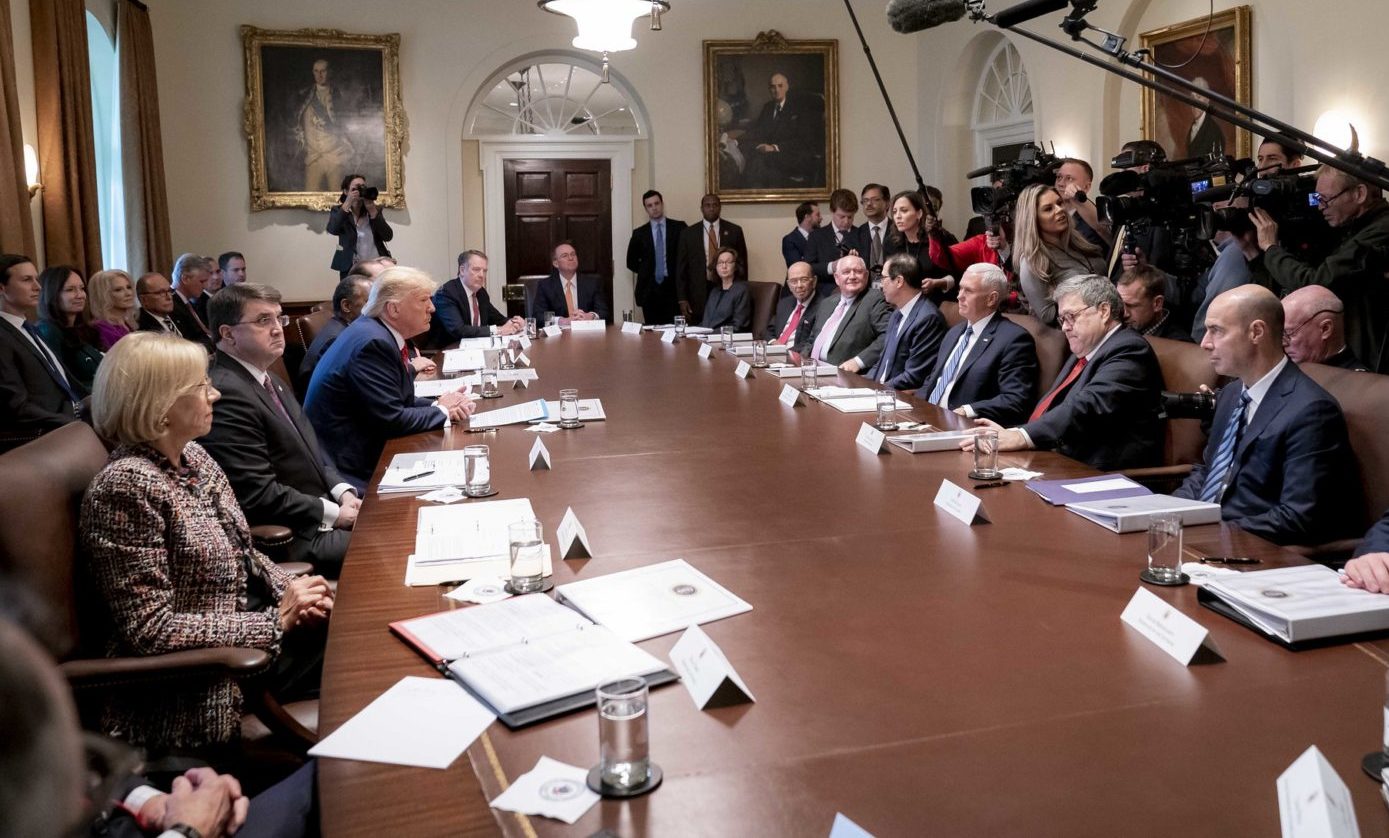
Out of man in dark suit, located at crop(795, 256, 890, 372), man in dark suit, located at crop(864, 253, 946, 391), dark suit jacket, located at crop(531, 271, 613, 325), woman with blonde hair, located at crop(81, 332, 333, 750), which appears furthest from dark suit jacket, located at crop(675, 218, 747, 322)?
woman with blonde hair, located at crop(81, 332, 333, 750)

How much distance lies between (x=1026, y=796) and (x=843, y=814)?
0.69 ft

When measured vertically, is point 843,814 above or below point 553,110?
below

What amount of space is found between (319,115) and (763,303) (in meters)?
4.50

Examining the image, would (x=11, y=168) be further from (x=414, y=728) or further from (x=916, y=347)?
(x=414, y=728)

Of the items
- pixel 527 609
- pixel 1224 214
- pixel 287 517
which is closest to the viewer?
pixel 527 609

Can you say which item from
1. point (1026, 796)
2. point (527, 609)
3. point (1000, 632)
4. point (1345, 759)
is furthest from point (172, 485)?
point (1345, 759)

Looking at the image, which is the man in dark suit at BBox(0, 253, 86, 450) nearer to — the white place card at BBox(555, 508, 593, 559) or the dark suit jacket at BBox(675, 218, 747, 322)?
the white place card at BBox(555, 508, 593, 559)

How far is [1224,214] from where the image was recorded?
4320 mm

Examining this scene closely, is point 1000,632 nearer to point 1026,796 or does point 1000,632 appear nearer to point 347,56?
point 1026,796

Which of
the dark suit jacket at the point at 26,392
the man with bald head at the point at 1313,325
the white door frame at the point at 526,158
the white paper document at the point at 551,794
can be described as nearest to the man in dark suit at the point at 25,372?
the dark suit jacket at the point at 26,392

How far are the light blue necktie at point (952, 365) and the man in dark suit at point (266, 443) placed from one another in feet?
7.85

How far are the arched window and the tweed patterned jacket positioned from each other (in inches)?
357

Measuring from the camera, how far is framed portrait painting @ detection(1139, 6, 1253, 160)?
6750 mm

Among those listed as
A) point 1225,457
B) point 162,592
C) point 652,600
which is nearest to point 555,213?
point 1225,457
